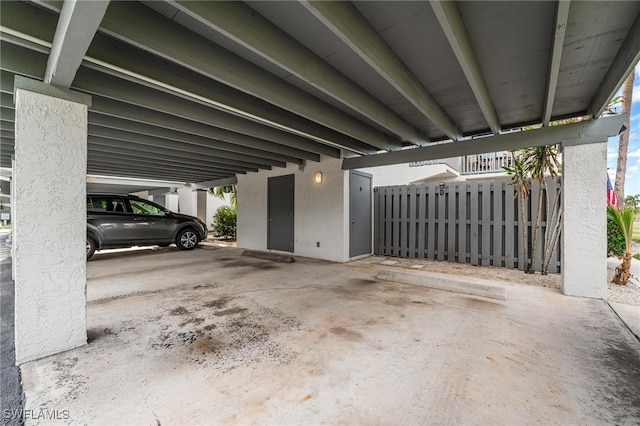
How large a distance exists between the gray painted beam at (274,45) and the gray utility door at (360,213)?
126 inches

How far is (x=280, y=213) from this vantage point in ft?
25.2

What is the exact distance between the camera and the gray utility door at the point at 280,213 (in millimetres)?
7422

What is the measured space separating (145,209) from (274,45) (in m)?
6.70

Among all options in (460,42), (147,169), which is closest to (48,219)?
(460,42)

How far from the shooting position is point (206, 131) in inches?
168

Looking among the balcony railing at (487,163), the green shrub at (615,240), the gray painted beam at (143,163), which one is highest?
the balcony railing at (487,163)

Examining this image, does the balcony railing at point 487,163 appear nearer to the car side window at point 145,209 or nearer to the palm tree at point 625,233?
the palm tree at point 625,233

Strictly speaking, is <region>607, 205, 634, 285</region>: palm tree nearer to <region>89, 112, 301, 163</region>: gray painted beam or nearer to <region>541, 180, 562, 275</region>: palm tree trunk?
<region>541, 180, 562, 275</region>: palm tree trunk

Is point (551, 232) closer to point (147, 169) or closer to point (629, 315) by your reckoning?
point (629, 315)

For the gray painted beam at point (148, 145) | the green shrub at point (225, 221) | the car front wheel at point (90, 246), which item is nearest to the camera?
the gray painted beam at point (148, 145)

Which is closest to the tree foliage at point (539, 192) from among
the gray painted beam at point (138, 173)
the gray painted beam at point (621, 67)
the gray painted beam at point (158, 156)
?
the gray painted beam at point (621, 67)

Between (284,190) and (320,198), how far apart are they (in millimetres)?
1362

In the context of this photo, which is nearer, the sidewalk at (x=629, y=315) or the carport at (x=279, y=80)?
the carport at (x=279, y=80)

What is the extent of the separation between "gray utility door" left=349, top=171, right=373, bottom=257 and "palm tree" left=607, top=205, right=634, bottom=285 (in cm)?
443
